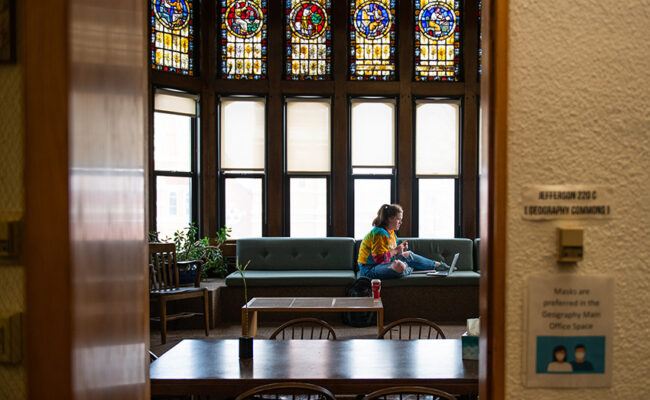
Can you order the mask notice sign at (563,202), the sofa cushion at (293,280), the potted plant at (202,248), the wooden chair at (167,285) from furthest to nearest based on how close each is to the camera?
the potted plant at (202,248) → the sofa cushion at (293,280) → the wooden chair at (167,285) → the mask notice sign at (563,202)

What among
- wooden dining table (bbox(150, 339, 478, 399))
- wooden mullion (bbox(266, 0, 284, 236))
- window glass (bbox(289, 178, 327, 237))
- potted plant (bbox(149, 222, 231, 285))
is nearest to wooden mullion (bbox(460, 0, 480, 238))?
window glass (bbox(289, 178, 327, 237))

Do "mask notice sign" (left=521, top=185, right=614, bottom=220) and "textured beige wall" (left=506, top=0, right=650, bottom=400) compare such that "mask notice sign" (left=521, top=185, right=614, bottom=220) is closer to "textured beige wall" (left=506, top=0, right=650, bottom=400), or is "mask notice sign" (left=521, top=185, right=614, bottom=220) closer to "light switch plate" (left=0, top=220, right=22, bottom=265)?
"textured beige wall" (left=506, top=0, right=650, bottom=400)

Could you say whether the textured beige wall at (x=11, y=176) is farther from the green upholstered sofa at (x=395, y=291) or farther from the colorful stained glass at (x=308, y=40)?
the colorful stained glass at (x=308, y=40)

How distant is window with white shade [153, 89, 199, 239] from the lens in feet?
19.9

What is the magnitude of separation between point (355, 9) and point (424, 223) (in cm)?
324

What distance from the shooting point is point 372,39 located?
6.69m

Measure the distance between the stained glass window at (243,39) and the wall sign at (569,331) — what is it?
6146 millimetres

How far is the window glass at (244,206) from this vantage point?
261 inches

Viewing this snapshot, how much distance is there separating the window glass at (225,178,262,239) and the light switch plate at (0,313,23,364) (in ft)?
19.2

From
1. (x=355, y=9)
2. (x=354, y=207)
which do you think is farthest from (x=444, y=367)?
(x=355, y=9)

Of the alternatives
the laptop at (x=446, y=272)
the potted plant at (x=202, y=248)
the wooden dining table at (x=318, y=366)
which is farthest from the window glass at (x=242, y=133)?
the wooden dining table at (x=318, y=366)

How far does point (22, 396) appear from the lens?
84 centimetres

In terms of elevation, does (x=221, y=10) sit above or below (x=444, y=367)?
above

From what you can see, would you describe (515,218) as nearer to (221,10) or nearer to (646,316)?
(646,316)
